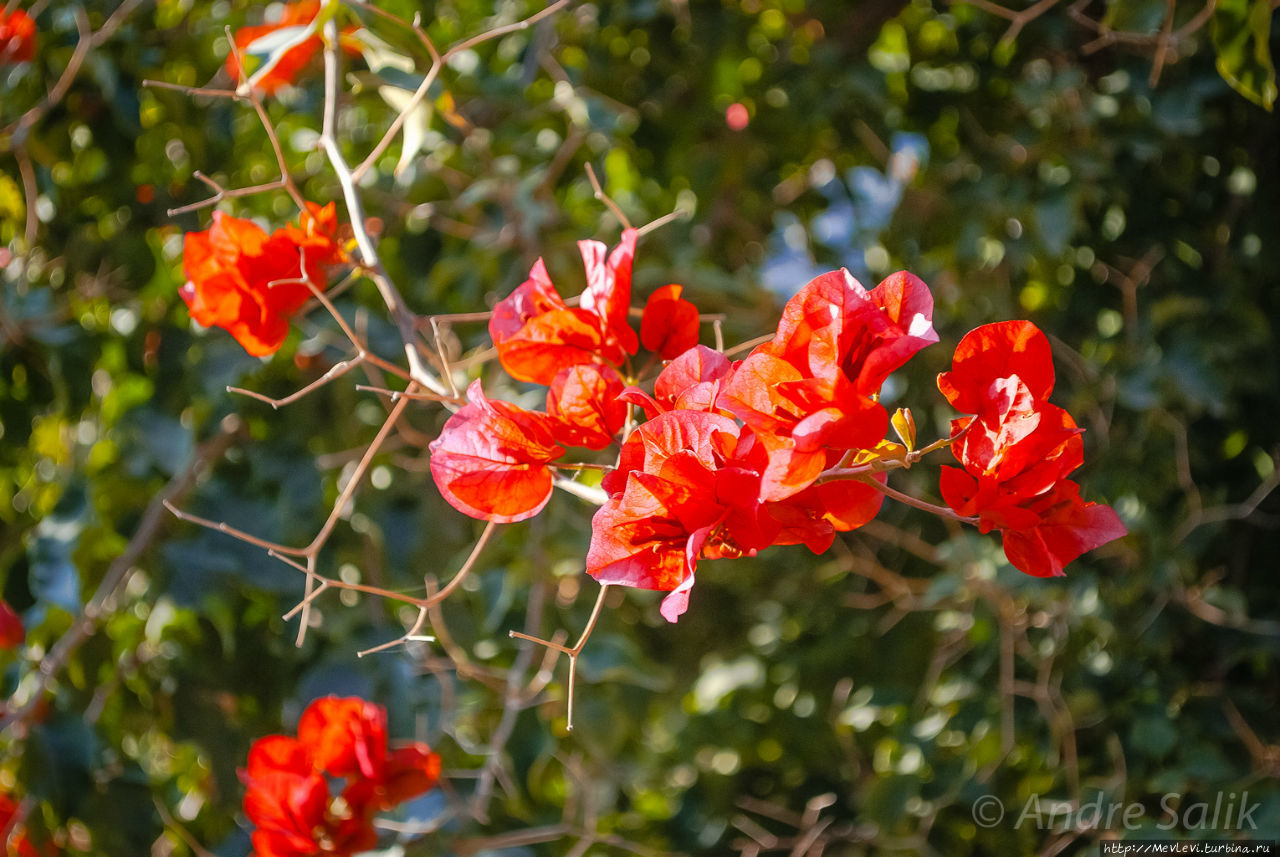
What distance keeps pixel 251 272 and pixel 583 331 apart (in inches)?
8.2

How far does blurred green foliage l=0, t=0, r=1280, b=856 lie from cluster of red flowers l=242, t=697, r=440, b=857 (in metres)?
0.15

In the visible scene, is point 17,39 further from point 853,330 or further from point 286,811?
point 853,330

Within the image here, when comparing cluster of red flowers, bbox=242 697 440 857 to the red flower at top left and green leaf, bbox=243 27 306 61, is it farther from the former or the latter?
green leaf, bbox=243 27 306 61

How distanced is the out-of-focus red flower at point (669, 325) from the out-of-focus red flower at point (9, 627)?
709 millimetres

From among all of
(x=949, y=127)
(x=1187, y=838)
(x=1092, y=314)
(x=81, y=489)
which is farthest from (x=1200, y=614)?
(x=81, y=489)

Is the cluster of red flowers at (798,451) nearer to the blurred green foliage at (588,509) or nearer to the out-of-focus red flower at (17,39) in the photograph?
the blurred green foliage at (588,509)

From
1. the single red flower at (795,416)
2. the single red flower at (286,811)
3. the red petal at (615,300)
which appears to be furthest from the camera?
the single red flower at (286,811)

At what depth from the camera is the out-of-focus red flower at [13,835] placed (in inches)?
33.0

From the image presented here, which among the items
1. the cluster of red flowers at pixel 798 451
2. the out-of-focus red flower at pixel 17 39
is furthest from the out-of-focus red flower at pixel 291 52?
the cluster of red flowers at pixel 798 451

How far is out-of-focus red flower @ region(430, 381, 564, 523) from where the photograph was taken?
37 cm

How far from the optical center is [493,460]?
0.37m

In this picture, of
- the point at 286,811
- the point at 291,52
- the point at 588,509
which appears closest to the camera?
the point at 286,811

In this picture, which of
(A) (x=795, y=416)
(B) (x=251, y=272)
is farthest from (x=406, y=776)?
(A) (x=795, y=416)

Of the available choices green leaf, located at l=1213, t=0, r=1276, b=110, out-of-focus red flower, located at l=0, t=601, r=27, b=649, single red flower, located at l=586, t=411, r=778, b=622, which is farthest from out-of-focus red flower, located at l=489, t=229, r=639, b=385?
out-of-focus red flower, located at l=0, t=601, r=27, b=649
